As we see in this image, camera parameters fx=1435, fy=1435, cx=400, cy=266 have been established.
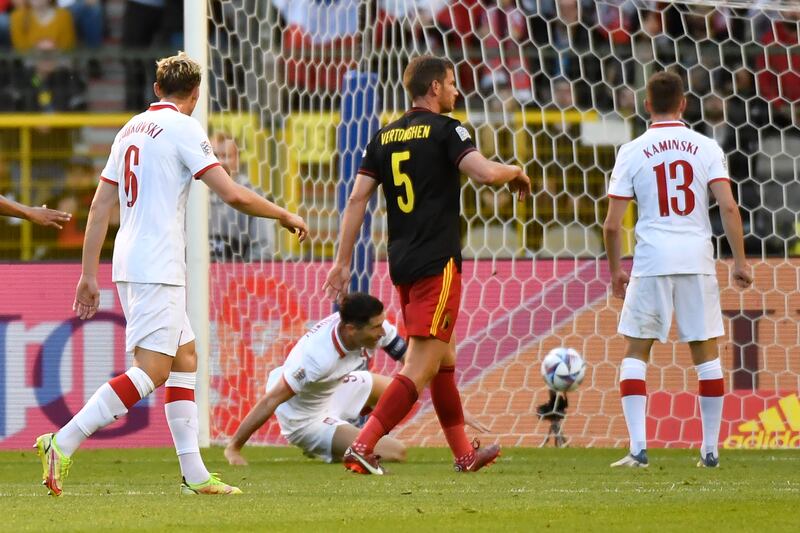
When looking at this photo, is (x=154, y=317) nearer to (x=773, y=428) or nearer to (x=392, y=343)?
(x=392, y=343)

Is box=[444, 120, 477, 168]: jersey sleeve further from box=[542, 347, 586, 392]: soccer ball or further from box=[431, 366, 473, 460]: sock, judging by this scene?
box=[542, 347, 586, 392]: soccer ball

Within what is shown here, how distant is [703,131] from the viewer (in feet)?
31.7

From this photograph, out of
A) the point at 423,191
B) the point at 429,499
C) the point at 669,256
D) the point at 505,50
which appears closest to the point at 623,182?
the point at 669,256

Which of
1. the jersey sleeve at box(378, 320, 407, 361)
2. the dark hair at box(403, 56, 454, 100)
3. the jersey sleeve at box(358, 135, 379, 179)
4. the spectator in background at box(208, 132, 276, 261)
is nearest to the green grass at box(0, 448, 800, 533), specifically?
the jersey sleeve at box(378, 320, 407, 361)

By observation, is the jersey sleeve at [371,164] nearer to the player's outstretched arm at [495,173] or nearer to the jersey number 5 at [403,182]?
the jersey number 5 at [403,182]

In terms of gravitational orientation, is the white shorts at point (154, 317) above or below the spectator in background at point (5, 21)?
below

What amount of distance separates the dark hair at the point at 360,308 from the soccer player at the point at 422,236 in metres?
0.81

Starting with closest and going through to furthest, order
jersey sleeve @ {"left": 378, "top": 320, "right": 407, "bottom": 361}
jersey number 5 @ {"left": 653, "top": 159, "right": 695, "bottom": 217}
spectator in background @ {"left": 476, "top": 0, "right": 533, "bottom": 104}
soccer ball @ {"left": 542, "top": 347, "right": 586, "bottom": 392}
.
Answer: jersey number 5 @ {"left": 653, "top": 159, "right": 695, "bottom": 217} < jersey sleeve @ {"left": 378, "top": 320, "right": 407, "bottom": 361} < soccer ball @ {"left": 542, "top": 347, "right": 586, "bottom": 392} < spectator in background @ {"left": 476, "top": 0, "right": 533, "bottom": 104}

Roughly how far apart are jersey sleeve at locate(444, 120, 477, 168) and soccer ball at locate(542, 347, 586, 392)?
8.49 ft

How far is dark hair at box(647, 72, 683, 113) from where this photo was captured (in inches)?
261

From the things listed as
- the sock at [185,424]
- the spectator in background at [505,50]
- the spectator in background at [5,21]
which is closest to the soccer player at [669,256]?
the sock at [185,424]

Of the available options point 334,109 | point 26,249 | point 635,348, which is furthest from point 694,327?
point 26,249

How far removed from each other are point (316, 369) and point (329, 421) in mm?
471

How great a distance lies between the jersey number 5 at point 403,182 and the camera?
6.00 metres
